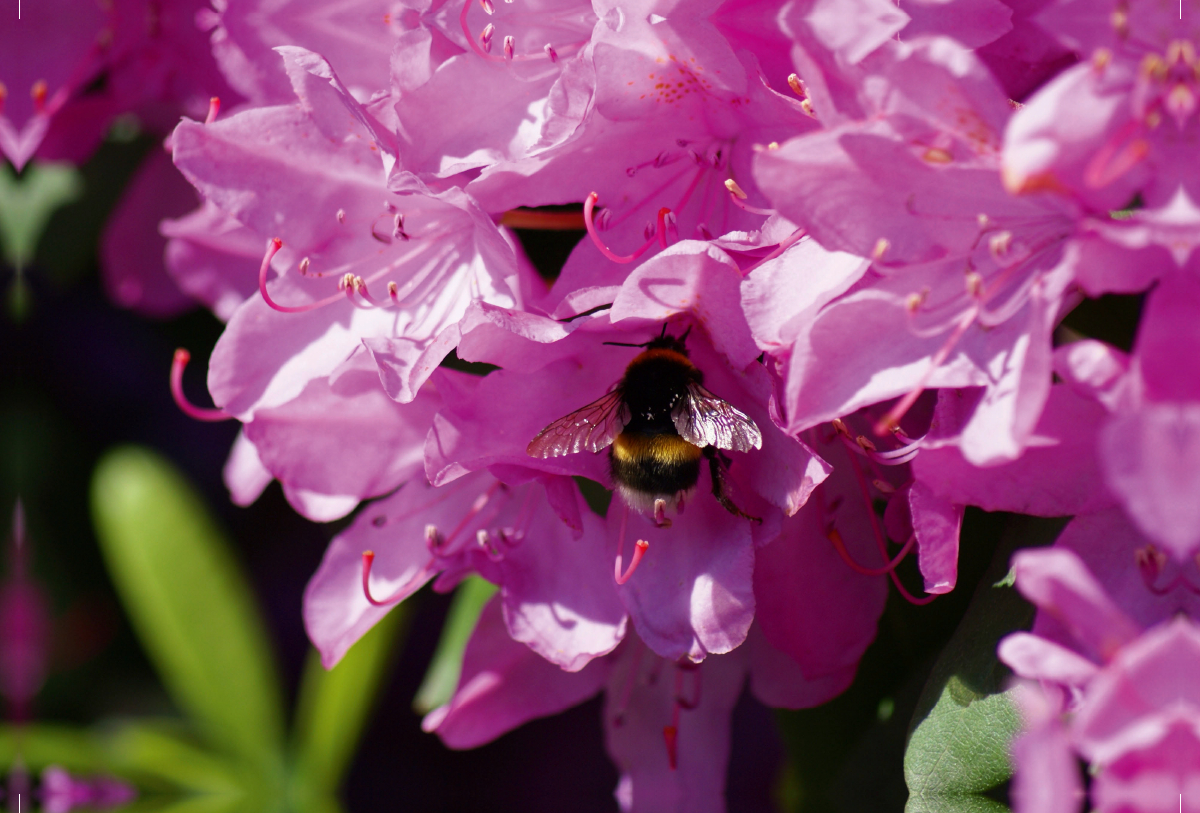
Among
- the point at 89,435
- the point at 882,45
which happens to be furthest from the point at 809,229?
the point at 89,435

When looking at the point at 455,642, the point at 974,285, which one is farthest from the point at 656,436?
the point at 455,642

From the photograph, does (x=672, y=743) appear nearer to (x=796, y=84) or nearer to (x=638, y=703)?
(x=638, y=703)

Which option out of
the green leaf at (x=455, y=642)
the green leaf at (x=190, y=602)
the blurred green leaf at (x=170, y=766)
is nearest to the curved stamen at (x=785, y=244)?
the green leaf at (x=455, y=642)

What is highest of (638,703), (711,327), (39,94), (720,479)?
(39,94)

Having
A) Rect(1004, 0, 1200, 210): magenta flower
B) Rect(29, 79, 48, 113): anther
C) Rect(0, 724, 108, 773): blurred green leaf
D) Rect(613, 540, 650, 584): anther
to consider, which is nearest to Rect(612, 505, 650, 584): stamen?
Rect(613, 540, 650, 584): anther

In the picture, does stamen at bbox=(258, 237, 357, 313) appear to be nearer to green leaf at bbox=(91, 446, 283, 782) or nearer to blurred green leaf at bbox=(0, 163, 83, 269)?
blurred green leaf at bbox=(0, 163, 83, 269)

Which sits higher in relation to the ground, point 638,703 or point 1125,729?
point 1125,729

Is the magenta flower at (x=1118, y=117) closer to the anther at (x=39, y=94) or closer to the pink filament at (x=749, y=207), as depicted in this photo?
the pink filament at (x=749, y=207)

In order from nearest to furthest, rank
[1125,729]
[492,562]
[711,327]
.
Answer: [1125,729]
[711,327]
[492,562]
